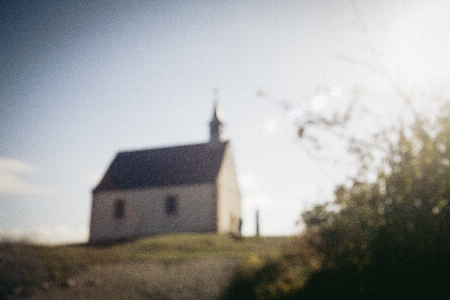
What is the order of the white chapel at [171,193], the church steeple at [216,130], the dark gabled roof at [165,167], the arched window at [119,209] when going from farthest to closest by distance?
the church steeple at [216,130]
the arched window at [119,209]
the dark gabled roof at [165,167]
the white chapel at [171,193]

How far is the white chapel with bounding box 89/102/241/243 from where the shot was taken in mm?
25766

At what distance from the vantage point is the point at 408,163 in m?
5.23

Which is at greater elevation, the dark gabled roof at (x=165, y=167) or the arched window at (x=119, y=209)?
the dark gabled roof at (x=165, y=167)

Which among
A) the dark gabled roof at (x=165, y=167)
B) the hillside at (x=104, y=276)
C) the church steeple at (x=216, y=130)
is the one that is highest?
the church steeple at (x=216, y=130)

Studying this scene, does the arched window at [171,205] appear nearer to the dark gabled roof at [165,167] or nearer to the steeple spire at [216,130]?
the dark gabled roof at [165,167]

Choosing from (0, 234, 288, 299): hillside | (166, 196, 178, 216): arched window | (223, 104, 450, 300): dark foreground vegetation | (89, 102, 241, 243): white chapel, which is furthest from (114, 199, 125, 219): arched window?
(223, 104, 450, 300): dark foreground vegetation

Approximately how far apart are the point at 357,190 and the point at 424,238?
75.0 inches

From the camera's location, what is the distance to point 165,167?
2864cm

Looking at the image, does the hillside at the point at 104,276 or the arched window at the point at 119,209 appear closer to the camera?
the hillside at the point at 104,276

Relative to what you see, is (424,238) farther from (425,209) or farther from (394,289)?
(394,289)

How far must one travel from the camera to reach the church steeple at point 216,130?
29594 millimetres

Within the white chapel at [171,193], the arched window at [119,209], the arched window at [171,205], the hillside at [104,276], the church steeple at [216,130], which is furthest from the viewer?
the church steeple at [216,130]

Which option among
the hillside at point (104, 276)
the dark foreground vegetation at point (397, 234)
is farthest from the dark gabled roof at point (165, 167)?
the dark foreground vegetation at point (397, 234)

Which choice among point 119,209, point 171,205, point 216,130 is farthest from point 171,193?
point 216,130
